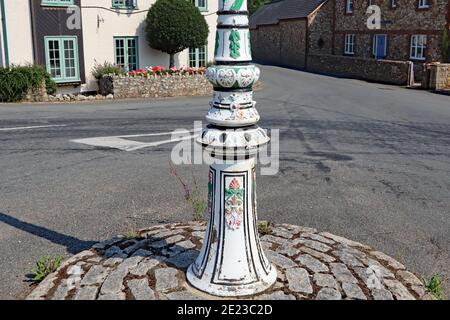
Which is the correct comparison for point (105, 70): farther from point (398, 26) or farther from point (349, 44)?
point (349, 44)

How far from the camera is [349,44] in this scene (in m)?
34.3

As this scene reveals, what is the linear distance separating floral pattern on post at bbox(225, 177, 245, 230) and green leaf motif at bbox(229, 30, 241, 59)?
964mm

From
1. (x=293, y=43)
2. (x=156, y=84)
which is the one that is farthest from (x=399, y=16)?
(x=156, y=84)

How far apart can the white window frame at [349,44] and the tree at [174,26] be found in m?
15.5

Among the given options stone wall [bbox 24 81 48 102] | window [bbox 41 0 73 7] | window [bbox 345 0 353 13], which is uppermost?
window [bbox 345 0 353 13]

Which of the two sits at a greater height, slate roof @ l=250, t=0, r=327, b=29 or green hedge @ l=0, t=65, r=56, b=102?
slate roof @ l=250, t=0, r=327, b=29

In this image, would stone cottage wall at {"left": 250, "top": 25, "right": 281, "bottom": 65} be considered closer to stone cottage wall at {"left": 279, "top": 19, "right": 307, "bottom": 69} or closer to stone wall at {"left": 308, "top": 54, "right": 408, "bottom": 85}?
stone cottage wall at {"left": 279, "top": 19, "right": 307, "bottom": 69}

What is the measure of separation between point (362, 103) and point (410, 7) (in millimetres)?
13308

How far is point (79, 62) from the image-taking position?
20.4 meters

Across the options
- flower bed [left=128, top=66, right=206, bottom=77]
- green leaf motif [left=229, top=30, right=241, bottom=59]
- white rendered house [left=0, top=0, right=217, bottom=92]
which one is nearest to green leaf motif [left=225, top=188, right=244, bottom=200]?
green leaf motif [left=229, top=30, right=241, bottom=59]

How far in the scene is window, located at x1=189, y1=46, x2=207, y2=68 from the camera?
23.5 meters

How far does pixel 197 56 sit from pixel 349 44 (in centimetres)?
1469

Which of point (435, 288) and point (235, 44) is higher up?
point (235, 44)

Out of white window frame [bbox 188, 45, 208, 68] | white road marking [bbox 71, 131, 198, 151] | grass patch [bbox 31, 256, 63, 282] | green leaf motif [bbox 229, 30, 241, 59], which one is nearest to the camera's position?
green leaf motif [bbox 229, 30, 241, 59]
